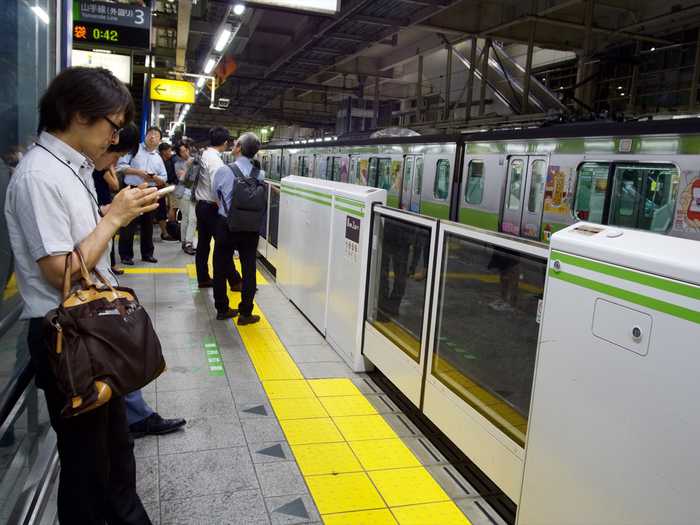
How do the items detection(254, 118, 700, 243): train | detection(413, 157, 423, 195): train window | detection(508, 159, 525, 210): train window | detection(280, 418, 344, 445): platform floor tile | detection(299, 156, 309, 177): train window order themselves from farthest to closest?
1. detection(299, 156, 309, 177): train window
2. detection(413, 157, 423, 195): train window
3. detection(508, 159, 525, 210): train window
4. detection(254, 118, 700, 243): train
5. detection(280, 418, 344, 445): platform floor tile

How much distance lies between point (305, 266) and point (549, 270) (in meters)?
3.92

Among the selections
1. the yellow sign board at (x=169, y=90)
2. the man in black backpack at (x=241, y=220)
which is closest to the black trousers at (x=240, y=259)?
the man in black backpack at (x=241, y=220)

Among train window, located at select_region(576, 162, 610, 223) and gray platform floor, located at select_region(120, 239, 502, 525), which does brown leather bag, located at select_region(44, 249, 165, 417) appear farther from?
train window, located at select_region(576, 162, 610, 223)

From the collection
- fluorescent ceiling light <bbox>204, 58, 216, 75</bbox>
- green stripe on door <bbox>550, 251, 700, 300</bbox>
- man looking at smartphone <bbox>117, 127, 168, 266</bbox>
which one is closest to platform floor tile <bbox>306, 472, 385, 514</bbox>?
green stripe on door <bbox>550, 251, 700, 300</bbox>

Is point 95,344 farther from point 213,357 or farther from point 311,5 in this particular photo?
point 311,5

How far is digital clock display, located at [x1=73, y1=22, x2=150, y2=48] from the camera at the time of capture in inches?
252

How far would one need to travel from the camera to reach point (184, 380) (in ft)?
13.5

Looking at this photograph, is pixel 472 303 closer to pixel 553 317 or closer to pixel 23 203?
pixel 553 317

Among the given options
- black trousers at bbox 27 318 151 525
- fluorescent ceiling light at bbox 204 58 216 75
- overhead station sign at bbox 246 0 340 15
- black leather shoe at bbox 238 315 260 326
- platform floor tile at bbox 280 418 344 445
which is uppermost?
fluorescent ceiling light at bbox 204 58 216 75

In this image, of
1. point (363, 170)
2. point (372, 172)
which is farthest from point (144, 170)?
point (363, 170)

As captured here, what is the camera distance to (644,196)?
6410 millimetres

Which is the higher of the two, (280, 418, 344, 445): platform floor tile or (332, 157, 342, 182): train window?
(332, 157, 342, 182): train window

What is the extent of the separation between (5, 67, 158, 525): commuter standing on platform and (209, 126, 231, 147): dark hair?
13.7 feet

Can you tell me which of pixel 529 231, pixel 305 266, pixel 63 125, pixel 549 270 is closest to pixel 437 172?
pixel 529 231
